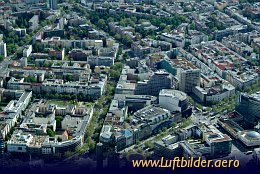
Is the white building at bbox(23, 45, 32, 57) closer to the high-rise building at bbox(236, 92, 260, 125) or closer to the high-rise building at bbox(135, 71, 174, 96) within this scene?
the high-rise building at bbox(135, 71, 174, 96)

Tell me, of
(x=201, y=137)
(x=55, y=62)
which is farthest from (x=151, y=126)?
(x=55, y=62)

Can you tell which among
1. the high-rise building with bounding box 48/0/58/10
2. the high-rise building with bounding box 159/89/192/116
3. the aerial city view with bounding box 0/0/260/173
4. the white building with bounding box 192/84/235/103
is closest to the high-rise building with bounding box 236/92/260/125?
the aerial city view with bounding box 0/0/260/173

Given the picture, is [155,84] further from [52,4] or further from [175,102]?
[52,4]

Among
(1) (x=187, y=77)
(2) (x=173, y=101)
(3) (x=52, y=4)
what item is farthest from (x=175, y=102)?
(3) (x=52, y=4)

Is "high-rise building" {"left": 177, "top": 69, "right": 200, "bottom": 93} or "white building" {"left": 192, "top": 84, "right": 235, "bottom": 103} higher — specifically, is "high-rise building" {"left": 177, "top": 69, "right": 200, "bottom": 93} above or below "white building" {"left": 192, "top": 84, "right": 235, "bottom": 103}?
above

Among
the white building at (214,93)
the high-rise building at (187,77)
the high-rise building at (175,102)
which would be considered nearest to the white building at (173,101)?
the high-rise building at (175,102)
